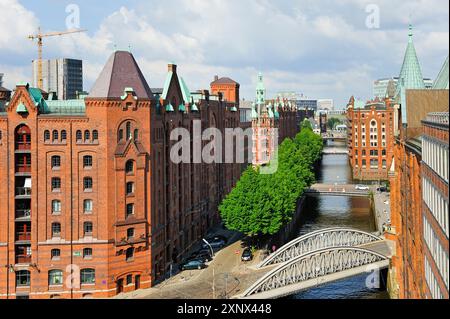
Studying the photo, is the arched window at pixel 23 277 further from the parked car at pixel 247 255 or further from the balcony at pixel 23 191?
the parked car at pixel 247 255

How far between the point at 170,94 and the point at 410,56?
34.3 metres

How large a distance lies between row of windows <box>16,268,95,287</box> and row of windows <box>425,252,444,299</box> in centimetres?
3227

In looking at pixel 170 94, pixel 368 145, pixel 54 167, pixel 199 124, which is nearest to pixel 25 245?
pixel 54 167

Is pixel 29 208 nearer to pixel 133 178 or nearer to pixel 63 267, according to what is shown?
pixel 63 267

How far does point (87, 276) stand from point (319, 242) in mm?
29801

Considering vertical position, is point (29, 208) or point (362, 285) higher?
point (29, 208)

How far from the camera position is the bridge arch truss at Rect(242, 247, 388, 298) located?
5772 centimetres

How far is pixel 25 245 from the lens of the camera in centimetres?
5631

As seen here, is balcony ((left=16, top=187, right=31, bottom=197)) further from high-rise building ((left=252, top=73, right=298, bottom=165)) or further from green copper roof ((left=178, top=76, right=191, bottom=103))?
high-rise building ((left=252, top=73, right=298, bottom=165))

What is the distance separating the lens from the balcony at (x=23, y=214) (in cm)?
5594

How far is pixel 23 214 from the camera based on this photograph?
5631cm

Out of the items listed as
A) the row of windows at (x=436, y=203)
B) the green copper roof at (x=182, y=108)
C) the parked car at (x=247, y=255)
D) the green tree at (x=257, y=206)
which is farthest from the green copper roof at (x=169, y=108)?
the row of windows at (x=436, y=203)

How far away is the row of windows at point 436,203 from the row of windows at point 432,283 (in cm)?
331

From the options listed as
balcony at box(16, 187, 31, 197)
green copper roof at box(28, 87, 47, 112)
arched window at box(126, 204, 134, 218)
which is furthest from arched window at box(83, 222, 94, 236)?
green copper roof at box(28, 87, 47, 112)
